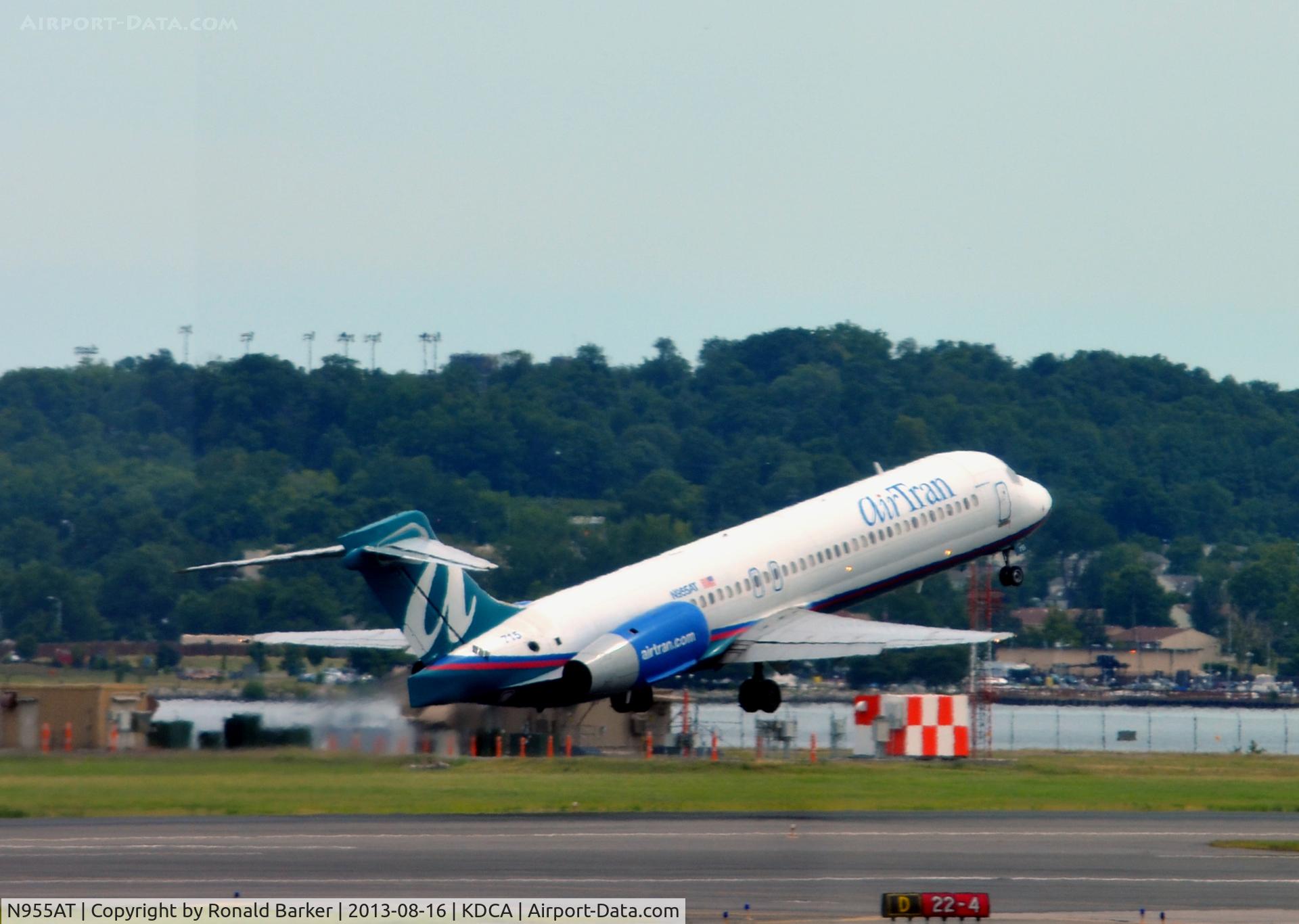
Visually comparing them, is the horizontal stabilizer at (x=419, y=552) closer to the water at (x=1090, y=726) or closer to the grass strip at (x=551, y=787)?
the grass strip at (x=551, y=787)

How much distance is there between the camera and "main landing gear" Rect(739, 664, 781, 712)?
57750 millimetres

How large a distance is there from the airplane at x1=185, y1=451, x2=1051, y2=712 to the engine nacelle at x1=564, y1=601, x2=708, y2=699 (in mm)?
39

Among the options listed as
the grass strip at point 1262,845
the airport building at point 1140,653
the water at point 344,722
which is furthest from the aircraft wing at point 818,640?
the airport building at point 1140,653

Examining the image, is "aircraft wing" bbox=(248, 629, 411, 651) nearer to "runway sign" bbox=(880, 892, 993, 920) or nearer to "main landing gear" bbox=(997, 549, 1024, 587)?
"main landing gear" bbox=(997, 549, 1024, 587)

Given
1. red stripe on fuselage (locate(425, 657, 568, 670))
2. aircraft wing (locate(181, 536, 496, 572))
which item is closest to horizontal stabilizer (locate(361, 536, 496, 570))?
aircraft wing (locate(181, 536, 496, 572))

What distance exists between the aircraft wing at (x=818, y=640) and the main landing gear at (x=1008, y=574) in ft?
30.9

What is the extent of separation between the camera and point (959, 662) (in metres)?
89.3

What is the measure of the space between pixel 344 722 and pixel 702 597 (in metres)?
10.5

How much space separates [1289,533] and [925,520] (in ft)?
304

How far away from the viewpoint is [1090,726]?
96.7m

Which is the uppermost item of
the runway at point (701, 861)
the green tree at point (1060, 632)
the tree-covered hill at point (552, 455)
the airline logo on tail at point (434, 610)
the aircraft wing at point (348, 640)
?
the tree-covered hill at point (552, 455)

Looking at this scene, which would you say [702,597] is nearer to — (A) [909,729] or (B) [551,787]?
(B) [551,787]

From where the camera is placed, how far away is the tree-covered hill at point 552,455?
3371 inches

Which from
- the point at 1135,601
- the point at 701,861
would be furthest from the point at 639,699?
the point at 1135,601
